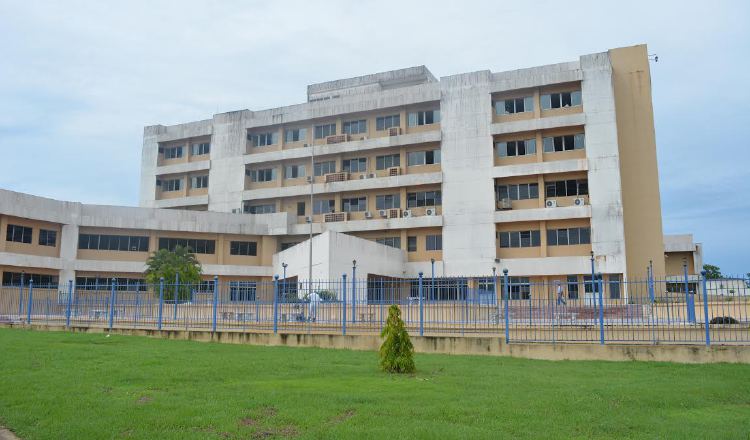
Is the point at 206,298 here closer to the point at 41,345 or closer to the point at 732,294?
the point at 41,345

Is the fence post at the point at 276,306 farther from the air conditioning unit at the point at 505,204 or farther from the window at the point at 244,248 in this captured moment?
the window at the point at 244,248

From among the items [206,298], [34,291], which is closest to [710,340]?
[206,298]

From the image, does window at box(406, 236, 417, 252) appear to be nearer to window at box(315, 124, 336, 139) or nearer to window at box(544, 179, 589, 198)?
window at box(544, 179, 589, 198)

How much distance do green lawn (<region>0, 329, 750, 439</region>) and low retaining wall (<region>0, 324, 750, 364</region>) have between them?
2.44 feet

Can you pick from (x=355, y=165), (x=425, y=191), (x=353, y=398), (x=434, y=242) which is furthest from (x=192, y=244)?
(x=353, y=398)

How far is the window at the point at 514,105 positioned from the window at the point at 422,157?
5589mm

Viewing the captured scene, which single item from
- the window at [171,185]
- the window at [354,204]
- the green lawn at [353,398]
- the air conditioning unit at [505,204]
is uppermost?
the window at [171,185]

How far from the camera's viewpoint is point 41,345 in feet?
54.3

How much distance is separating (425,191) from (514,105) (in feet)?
29.7

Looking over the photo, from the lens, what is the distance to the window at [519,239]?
147 ft

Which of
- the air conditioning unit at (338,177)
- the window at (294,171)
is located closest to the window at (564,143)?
the air conditioning unit at (338,177)

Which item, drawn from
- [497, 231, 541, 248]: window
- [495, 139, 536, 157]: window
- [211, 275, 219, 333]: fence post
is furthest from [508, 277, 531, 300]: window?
[495, 139, 536, 157]: window

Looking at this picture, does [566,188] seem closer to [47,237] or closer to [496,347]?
[496,347]

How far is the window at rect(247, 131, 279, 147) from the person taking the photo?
5534cm
